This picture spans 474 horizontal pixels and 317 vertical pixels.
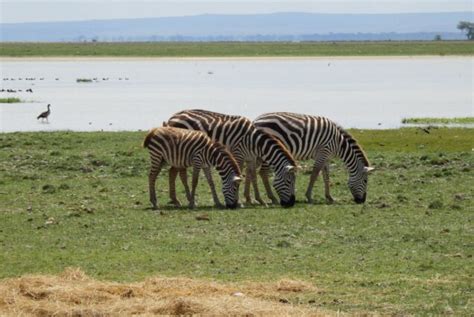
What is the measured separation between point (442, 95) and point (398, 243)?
38.7m

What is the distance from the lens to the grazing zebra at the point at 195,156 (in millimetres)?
19391

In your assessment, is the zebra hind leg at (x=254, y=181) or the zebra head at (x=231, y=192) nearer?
the zebra head at (x=231, y=192)

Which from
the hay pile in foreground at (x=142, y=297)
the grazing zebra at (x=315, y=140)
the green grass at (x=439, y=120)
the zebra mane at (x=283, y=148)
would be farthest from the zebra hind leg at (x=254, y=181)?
the green grass at (x=439, y=120)

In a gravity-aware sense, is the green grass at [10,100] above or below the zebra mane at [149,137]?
below

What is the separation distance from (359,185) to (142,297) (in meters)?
9.54

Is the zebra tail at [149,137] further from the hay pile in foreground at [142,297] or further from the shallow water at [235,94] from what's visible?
the shallow water at [235,94]

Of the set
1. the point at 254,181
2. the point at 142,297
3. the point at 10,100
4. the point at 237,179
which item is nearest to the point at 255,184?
the point at 254,181

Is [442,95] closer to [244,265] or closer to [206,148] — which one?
[206,148]

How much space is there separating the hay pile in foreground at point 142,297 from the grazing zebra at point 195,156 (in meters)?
6.74

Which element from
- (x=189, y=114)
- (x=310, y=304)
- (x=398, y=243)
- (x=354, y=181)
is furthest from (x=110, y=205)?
(x=310, y=304)

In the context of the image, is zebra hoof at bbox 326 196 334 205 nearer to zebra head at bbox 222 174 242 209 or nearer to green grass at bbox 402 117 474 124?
zebra head at bbox 222 174 242 209

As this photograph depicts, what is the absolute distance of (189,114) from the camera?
20922 millimetres

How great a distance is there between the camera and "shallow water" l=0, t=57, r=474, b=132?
3984 cm

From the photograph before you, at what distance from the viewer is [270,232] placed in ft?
54.7
